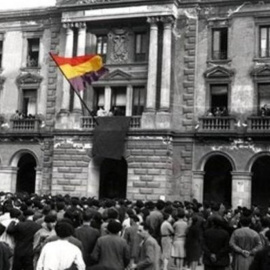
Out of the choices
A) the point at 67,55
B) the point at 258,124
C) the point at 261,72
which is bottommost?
the point at 258,124

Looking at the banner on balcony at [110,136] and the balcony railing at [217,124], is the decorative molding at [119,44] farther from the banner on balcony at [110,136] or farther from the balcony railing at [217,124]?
the balcony railing at [217,124]

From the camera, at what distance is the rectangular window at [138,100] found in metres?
31.2

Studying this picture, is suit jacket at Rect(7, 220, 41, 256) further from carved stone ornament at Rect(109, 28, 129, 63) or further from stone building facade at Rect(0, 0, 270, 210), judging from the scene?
carved stone ornament at Rect(109, 28, 129, 63)

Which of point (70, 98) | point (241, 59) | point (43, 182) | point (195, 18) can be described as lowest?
point (43, 182)

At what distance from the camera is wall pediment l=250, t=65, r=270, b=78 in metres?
29.1

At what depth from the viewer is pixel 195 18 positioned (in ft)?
100

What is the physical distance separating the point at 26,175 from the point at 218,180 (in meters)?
12.3

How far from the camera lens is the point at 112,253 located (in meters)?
9.18

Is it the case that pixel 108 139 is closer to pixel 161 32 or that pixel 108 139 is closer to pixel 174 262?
pixel 161 32

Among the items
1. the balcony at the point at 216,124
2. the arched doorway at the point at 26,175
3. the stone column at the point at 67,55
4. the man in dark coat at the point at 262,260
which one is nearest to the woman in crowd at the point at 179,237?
the man in dark coat at the point at 262,260

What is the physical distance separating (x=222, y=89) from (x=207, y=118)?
1.88 metres

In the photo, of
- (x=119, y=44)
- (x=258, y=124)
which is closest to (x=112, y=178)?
(x=119, y=44)

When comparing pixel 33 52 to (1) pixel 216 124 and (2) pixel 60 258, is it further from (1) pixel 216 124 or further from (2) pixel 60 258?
(2) pixel 60 258

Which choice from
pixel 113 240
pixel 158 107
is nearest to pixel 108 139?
pixel 158 107
